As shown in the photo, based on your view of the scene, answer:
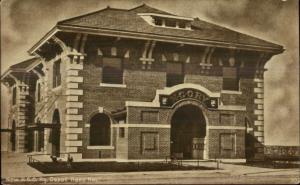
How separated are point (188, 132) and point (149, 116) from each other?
3.09 ft

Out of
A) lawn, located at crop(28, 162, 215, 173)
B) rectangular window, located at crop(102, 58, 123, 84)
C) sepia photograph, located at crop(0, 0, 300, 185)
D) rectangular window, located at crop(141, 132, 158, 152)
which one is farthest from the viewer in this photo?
rectangular window, located at crop(141, 132, 158, 152)

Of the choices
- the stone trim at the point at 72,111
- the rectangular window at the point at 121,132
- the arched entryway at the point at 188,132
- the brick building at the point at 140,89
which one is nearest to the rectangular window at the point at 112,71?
the brick building at the point at 140,89

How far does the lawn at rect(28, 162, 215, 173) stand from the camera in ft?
32.4

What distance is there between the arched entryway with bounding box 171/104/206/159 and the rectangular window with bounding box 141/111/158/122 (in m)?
0.42

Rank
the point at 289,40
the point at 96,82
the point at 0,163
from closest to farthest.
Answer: the point at 0,163
the point at 96,82
the point at 289,40

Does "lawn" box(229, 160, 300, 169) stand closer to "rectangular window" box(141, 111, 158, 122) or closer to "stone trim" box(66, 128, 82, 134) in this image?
"rectangular window" box(141, 111, 158, 122)

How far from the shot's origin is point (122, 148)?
10.6 m

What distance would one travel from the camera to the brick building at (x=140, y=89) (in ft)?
33.6

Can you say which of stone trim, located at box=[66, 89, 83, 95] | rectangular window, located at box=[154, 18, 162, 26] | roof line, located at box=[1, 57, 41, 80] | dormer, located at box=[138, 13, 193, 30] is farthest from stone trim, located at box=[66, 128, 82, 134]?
rectangular window, located at box=[154, 18, 162, 26]

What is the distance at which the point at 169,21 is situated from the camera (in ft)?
35.4

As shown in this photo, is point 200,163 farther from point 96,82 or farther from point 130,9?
point 130,9

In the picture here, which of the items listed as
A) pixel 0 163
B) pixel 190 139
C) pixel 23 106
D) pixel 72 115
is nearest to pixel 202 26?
pixel 190 139

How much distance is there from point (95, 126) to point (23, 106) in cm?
152

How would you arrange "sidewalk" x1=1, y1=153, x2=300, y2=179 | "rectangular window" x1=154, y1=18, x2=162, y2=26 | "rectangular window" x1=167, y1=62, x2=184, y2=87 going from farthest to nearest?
"rectangular window" x1=167, y1=62, x2=184, y2=87
"rectangular window" x1=154, y1=18, x2=162, y2=26
"sidewalk" x1=1, y1=153, x2=300, y2=179
